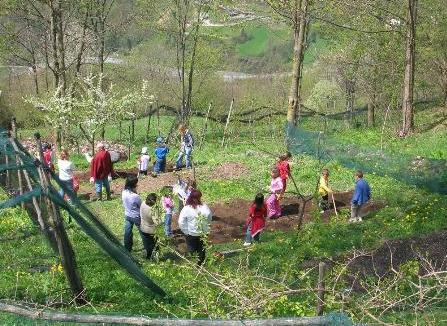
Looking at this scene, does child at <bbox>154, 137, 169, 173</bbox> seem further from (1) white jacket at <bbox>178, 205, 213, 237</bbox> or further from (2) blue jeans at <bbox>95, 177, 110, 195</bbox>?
(1) white jacket at <bbox>178, 205, 213, 237</bbox>

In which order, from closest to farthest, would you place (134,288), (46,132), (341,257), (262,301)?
(262,301)
(134,288)
(341,257)
(46,132)

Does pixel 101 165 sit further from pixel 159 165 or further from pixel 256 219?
pixel 256 219

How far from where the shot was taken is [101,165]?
55.1ft

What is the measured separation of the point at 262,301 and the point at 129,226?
6.37 metres

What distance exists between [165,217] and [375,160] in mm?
7122

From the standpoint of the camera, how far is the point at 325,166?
19.2 metres

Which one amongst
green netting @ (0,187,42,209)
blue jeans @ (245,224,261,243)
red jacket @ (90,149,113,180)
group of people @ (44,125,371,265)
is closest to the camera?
green netting @ (0,187,42,209)

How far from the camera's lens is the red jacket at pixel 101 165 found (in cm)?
1669

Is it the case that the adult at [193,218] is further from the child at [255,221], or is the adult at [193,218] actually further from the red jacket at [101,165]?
the red jacket at [101,165]

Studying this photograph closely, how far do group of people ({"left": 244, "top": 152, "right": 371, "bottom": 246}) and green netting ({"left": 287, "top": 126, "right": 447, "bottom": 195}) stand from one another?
2.26 metres

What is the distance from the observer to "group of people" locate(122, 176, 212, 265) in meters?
11.0

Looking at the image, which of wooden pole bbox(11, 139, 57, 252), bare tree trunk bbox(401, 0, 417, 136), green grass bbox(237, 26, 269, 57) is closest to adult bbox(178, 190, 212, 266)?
wooden pole bbox(11, 139, 57, 252)

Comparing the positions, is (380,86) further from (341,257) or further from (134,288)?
(134,288)

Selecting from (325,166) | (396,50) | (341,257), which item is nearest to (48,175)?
(341,257)
